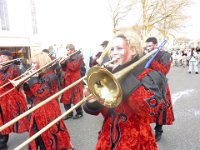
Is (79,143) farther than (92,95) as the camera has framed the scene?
Yes

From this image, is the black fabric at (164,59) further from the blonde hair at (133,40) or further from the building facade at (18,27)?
the building facade at (18,27)

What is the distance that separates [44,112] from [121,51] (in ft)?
5.10

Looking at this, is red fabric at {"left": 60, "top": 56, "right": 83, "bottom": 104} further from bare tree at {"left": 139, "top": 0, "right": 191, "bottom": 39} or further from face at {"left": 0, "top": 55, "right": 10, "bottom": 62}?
bare tree at {"left": 139, "top": 0, "right": 191, "bottom": 39}

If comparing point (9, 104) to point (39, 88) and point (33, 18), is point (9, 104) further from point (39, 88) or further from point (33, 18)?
point (33, 18)

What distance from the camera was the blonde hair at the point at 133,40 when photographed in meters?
1.65

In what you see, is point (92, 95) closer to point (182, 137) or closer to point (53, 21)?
point (182, 137)

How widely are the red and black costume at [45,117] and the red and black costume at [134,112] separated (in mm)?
1163

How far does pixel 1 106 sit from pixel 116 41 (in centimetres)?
259

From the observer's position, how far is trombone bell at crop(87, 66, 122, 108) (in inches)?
56.6

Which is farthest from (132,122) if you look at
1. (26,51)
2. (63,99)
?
(26,51)

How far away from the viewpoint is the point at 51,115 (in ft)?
9.12

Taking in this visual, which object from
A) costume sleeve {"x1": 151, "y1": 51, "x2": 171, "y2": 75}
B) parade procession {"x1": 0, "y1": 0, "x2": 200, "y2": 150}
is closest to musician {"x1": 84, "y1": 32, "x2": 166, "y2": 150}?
parade procession {"x1": 0, "y1": 0, "x2": 200, "y2": 150}

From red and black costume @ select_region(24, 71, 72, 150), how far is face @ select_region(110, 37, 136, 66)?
55.0 inches

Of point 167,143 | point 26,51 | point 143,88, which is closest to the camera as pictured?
point 143,88
